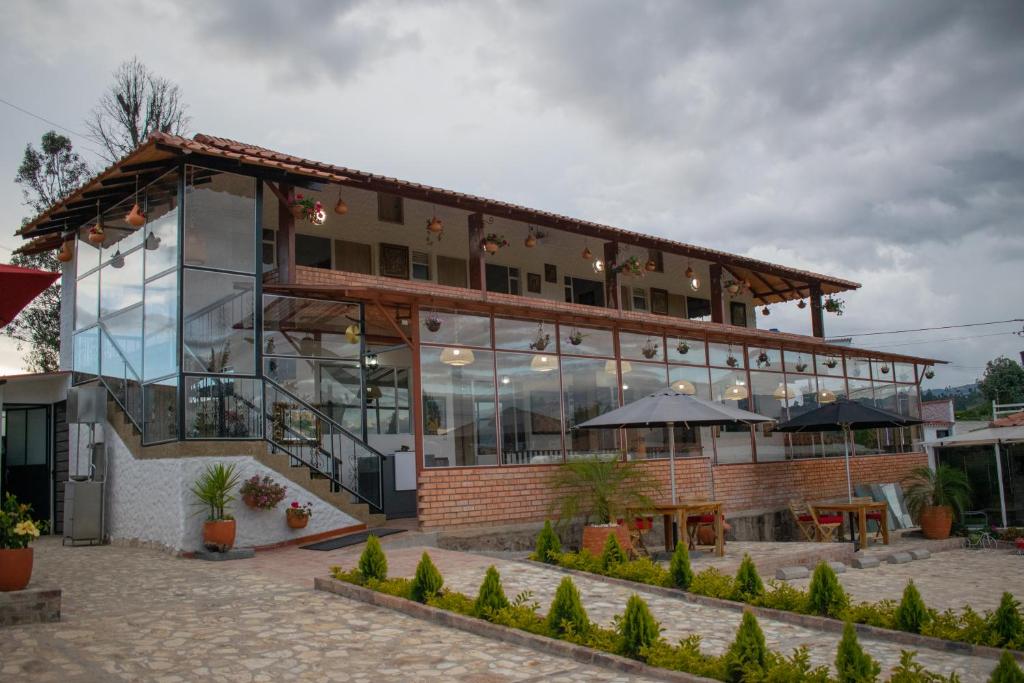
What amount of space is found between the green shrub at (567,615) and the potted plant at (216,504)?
5.89 m

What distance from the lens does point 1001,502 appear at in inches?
721

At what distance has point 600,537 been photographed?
12633mm

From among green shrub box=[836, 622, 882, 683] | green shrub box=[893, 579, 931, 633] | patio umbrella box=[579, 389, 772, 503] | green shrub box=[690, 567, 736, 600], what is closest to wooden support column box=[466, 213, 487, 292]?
patio umbrella box=[579, 389, 772, 503]

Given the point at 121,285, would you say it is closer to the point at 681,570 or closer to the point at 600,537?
the point at 600,537

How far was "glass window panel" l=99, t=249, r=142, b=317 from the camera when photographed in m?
14.2

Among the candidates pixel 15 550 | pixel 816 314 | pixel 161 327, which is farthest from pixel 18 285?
pixel 816 314

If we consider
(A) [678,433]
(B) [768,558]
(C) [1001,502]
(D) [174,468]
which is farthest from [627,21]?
(C) [1001,502]

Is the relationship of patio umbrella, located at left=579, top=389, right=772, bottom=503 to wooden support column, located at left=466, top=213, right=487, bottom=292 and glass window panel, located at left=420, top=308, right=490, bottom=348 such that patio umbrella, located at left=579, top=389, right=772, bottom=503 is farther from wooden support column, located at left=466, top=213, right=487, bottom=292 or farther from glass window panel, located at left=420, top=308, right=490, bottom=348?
wooden support column, located at left=466, top=213, right=487, bottom=292

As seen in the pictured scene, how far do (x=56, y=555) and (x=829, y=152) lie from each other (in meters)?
19.8

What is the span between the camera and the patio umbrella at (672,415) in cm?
1352

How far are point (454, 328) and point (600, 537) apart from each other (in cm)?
403

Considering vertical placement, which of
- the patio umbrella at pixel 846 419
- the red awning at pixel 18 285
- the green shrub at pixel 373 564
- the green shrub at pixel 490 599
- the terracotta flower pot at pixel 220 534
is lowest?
the green shrub at pixel 490 599

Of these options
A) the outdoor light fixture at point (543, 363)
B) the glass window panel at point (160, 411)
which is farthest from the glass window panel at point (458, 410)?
the glass window panel at point (160, 411)

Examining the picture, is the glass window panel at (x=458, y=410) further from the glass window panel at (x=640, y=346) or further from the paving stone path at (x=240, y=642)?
the paving stone path at (x=240, y=642)
